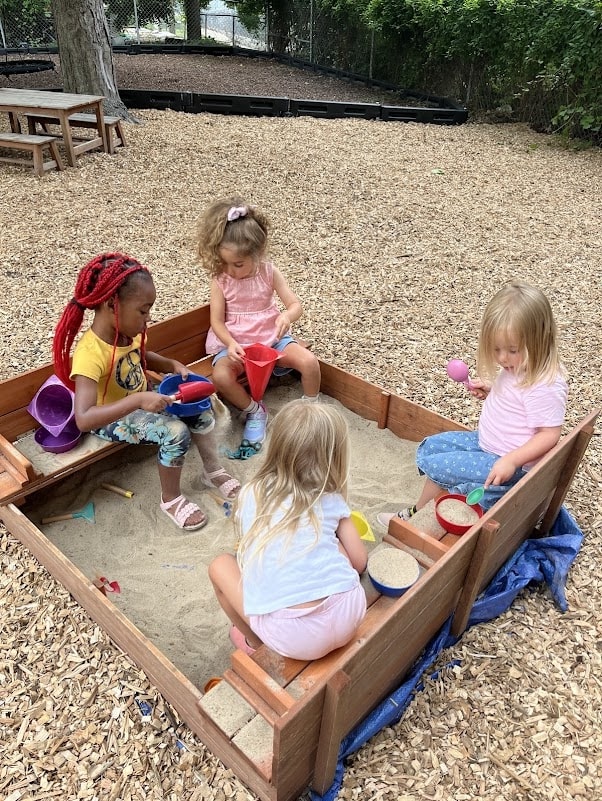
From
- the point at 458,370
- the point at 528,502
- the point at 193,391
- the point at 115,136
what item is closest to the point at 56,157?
the point at 115,136

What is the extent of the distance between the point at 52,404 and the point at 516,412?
6.78ft

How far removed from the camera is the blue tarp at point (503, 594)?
1927 mm

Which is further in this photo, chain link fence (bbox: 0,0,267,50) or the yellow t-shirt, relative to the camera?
chain link fence (bbox: 0,0,267,50)

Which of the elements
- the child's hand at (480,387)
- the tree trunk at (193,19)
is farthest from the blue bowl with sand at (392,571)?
the tree trunk at (193,19)

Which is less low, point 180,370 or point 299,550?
point 299,550

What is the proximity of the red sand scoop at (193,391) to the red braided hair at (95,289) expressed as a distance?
0.31 m

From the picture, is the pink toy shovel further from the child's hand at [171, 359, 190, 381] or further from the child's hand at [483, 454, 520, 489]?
the child's hand at [171, 359, 190, 381]

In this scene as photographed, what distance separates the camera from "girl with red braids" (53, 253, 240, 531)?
2.51 meters

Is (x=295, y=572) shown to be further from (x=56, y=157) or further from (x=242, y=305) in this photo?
(x=56, y=157)

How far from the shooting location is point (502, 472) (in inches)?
91.8

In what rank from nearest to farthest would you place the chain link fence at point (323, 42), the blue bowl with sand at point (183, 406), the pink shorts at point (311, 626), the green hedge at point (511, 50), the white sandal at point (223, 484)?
the pink shorts at point (311, 626), the blue bowl with sand at point (183, 406), the white sandal at point (223, 484), the green hedge at point (511, 50), the chain link fence at point (323, 42)

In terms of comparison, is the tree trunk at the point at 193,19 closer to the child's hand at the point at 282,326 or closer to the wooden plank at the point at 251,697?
the child's hand at the point at 282,326

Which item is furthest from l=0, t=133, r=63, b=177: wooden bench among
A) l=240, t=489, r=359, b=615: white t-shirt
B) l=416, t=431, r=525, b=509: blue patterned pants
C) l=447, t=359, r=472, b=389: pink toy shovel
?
l=240, t=489, r=359, b=615: white t-shirt

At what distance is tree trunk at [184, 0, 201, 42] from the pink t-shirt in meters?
21.4
